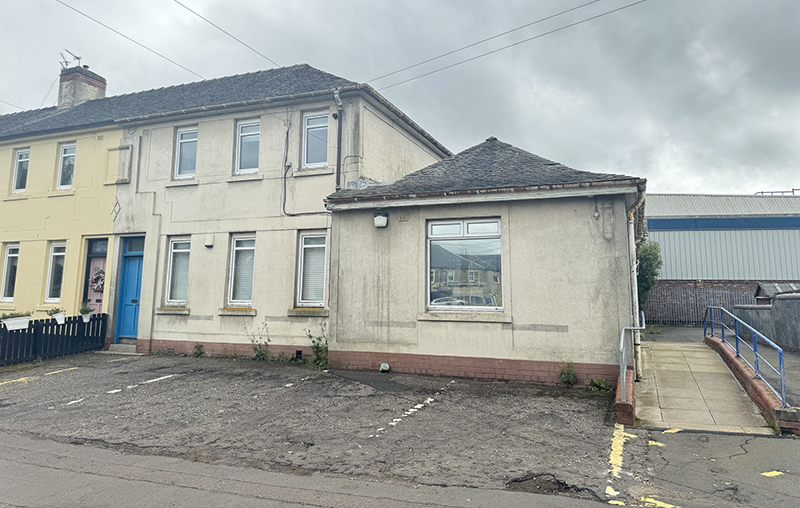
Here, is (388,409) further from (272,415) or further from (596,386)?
(596,386)

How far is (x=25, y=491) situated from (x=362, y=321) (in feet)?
19.3

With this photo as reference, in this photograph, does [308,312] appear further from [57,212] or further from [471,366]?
[57,212]

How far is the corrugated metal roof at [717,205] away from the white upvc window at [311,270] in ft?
73.5

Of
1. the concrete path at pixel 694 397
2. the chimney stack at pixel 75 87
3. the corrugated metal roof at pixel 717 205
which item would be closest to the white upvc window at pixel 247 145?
the chimney stack at pixel 75 87

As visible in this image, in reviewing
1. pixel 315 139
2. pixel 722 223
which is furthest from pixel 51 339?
pixel 722 223

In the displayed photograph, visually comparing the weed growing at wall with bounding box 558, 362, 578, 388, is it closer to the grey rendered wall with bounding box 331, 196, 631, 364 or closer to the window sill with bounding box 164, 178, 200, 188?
the grey rendered wall with bounding box 331, 196, 631, 364

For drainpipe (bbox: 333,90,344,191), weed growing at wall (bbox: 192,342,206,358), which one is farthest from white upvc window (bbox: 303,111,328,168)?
weed growing at wall (bbox: 192,342,206,358)

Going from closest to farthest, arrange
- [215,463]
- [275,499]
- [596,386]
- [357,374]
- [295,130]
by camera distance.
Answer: [275,499]
[215,463]
[596,386]
[357,374]
[295,130]

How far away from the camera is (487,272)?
9141 millimetres

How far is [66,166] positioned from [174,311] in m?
6.29

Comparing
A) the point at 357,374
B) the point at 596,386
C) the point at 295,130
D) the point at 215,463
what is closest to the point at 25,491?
the point at 215,463

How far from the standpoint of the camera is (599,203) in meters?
8.41

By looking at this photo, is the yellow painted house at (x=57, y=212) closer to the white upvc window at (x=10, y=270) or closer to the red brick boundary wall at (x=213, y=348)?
the white upvc window at (x=10, y=270)

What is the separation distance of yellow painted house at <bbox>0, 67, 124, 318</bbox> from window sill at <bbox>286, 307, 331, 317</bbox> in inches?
233
